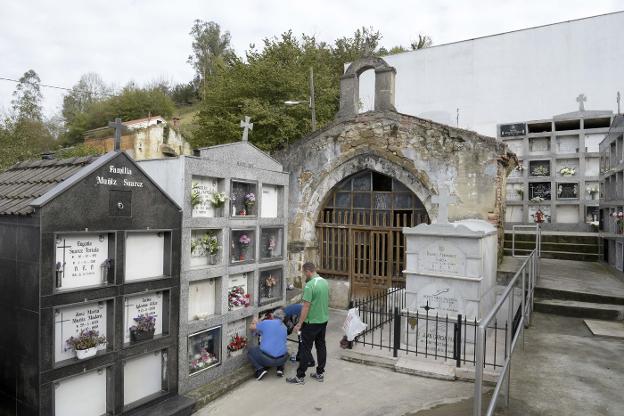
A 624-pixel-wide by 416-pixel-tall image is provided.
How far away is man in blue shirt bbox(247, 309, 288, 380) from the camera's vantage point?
5879 mm

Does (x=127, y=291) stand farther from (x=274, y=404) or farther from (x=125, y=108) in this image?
(x=125, y=108)

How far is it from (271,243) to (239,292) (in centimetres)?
117

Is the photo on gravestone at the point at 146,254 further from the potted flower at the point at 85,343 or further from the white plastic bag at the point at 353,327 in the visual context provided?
the white plastic bag at the point at 353,327

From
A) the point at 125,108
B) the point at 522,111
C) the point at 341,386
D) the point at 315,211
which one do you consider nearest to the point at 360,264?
the point at 315,211

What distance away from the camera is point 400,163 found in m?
9.52

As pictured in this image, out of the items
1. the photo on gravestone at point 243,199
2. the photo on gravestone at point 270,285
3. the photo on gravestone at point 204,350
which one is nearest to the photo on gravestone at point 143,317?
the photo on gravestone at point 204,350

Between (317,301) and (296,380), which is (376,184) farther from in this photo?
(296,380)

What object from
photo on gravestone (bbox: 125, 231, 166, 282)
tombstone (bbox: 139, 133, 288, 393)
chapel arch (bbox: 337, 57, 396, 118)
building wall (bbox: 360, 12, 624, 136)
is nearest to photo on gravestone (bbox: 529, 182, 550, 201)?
building wall (bbox: 360, 12, 624, 136)

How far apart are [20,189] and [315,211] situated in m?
6.87

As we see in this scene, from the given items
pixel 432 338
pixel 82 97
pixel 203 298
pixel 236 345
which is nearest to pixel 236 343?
pixel 236 345

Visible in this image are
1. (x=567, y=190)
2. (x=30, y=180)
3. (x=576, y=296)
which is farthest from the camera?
(x=567, y=190)

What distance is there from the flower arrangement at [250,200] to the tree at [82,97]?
31789 mm

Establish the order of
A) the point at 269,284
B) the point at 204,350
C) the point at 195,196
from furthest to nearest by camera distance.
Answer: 1. the point at 269,284
2. the point at 204,350
3. the point at 195,196

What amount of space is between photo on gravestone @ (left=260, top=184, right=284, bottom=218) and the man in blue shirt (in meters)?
1.90
